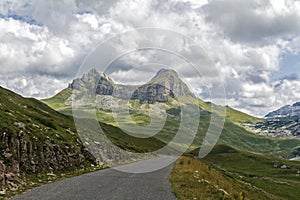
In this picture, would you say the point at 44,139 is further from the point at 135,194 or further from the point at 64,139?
the point at 135,194

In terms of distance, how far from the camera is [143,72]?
3769cm

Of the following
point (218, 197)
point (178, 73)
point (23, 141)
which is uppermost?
point (178, 73)

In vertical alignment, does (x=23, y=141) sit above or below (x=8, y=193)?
above

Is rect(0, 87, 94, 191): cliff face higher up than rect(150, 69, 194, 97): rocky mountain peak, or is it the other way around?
rect(150, 69, 194, 97): rocky mountain peak

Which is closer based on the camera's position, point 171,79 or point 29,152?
point 29,152

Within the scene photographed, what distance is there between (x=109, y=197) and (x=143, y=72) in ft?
58.1

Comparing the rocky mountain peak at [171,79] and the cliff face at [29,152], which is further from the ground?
the rocky mountain peak at [171,79]

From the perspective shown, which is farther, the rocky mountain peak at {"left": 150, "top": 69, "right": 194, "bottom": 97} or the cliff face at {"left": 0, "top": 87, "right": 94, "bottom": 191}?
the rocky mountain peak at {"left": 150, "top": 69, "right": 194, "bottom": 97}

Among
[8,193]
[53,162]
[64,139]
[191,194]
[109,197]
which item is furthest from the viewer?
[64,139]

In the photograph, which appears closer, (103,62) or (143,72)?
(103,62)

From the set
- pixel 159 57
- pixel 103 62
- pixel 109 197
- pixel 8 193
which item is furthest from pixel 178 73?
pixel 8 193

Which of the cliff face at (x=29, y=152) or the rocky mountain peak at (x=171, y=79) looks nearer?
the cliff face at (x=29, y=152)

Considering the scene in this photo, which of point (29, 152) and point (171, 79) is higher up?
point (171, 79)

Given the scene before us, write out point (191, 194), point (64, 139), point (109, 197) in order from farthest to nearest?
point (64, 139)
point (191, 194)
point (109, 197)
